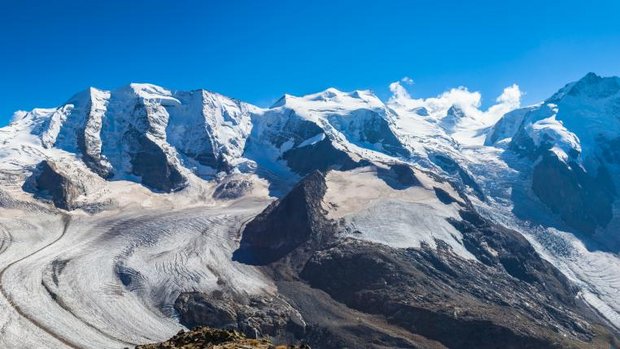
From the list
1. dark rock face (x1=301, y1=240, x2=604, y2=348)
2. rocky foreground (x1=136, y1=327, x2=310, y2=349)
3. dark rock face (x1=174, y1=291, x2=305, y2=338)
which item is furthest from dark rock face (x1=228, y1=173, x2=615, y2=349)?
rocky foreground (x1=136, y1=327, x2=310, y2=349)

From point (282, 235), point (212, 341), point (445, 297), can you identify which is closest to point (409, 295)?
point (445, 297)

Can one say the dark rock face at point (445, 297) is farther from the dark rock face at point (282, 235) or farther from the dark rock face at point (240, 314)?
the dark rock face at point (240, 314)

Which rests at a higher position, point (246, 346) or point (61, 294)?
point (61, 294)

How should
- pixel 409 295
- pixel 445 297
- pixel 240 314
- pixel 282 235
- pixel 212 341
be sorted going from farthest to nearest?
pixel 282 235
pixel 445 297
pixel 409 295
pixel 240 314
pixel 212 341

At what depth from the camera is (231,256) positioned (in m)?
180

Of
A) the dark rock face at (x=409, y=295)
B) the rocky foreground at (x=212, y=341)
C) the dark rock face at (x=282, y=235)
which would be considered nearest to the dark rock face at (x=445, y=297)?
the dark rock face at (x=409, y=295)

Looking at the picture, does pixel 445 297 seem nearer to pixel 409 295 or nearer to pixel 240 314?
pixel 409 295

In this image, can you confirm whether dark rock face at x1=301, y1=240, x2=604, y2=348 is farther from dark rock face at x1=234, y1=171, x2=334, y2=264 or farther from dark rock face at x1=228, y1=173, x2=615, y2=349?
dark rock face at x1=234, y1=171, x2=334, y2=264

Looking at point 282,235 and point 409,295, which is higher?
point 282,235

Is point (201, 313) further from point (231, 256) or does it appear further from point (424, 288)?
point (424, 288)

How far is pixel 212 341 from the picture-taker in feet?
177

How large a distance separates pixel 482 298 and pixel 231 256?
218 ft

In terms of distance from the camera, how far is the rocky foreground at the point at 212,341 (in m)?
51.3

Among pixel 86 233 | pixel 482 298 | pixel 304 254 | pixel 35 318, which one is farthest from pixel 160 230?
pixel 482 298
